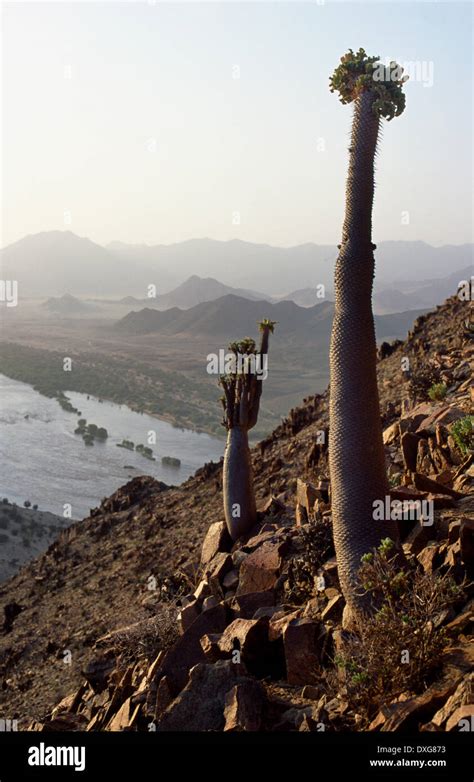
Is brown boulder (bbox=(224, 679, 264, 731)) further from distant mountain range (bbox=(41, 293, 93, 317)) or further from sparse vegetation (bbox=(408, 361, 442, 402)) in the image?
distant mountain range (bbox=(41, 293, 93, 317))

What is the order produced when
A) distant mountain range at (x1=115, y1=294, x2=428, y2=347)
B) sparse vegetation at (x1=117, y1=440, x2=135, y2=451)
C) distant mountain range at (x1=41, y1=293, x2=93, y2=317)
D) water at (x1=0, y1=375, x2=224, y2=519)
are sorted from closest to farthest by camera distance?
water at (x1=0, y1=375, x2=224, y2=519) < sparse vegetation at (x1=117, y1=440, x2=135, y2=451) < distant mountain range at (x1=115, y1=294, x2=428, y2=347) < distant mountain range at (x1=41, y1=293, x2=93, y2=317)

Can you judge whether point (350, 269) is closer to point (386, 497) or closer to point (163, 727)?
point (386, 497)

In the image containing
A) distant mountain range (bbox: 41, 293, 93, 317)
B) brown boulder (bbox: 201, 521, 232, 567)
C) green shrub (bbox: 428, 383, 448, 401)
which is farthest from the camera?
distant mountain range (bbox: 41, 293, 93, 317)

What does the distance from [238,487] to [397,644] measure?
5250mm

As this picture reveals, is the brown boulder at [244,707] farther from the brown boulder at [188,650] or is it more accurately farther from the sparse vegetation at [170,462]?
the sparse vegetation at [170,462]

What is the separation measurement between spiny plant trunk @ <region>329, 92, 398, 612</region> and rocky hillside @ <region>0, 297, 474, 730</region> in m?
0.43

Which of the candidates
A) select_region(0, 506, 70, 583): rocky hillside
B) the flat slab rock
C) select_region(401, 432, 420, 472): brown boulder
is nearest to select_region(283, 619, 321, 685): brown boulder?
the flat slab rock

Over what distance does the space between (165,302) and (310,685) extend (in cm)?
12311

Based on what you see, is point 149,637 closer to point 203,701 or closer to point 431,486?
point 203,701

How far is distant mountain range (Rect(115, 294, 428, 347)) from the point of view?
76.4m

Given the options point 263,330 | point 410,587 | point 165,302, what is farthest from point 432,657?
point 165,302

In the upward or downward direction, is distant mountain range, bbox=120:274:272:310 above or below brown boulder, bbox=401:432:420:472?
above

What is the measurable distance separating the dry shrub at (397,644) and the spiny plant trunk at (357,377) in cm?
68

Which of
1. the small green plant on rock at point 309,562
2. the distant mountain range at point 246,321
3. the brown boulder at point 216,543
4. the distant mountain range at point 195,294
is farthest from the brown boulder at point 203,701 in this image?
the distant mountain range at point 195,294
